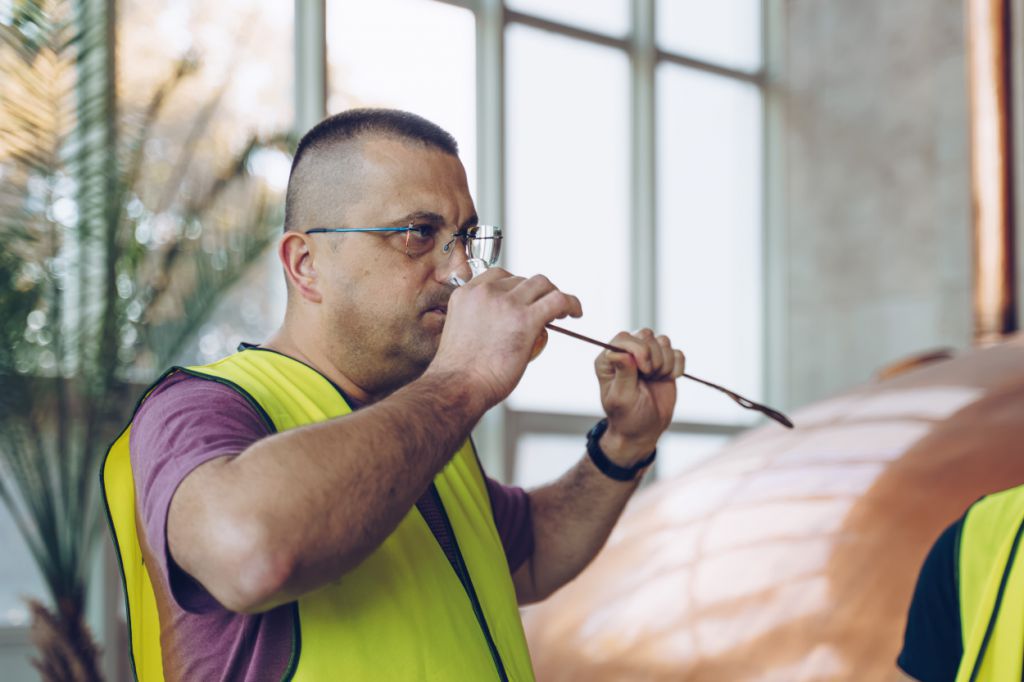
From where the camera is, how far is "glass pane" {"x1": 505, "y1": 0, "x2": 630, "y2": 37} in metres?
7.02

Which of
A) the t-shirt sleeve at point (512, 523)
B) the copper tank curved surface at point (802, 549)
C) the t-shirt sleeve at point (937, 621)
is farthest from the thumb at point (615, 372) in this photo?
the copper tank curved surface at point (802, 549)

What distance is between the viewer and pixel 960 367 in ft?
13.8

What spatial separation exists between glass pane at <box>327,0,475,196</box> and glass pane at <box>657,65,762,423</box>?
5.17 ft

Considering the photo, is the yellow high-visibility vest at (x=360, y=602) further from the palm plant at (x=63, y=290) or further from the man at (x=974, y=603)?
the palm plant at (x=63, y=290)

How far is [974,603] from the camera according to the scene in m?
1.66

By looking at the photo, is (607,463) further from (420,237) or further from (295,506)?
(295,506)

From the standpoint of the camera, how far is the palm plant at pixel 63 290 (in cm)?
364

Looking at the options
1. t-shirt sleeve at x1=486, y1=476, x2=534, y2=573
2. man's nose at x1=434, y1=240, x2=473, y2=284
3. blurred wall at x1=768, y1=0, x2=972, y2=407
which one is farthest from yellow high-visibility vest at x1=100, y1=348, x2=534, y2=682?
blurred wall at x1=768, y1=0, x2=972, y2=407

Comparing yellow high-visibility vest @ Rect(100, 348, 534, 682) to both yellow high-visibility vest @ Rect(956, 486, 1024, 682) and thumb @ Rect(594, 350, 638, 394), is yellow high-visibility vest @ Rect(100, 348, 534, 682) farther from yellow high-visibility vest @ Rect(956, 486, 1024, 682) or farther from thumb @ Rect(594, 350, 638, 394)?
yellow high-visibility vest @ Rect(956, 486, 1024, 682)

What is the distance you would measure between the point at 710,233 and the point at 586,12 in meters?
1.82

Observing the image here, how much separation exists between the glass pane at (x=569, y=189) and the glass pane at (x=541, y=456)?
195 millimetres

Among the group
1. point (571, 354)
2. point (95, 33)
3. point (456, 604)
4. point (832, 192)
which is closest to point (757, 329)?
point (832, 192)

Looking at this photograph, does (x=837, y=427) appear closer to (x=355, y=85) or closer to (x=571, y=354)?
(x=571, y=354)

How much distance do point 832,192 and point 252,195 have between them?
4.49m
